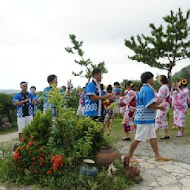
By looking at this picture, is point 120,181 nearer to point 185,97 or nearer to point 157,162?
point 157,162

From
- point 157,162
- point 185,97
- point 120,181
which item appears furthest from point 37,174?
point 185,97

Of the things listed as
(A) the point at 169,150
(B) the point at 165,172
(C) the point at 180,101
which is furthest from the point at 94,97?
(C) the point at 180,101

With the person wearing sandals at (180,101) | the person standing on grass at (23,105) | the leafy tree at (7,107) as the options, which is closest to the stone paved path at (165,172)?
the person wearing sandals at (180,101)

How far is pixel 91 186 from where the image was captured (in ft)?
13.5

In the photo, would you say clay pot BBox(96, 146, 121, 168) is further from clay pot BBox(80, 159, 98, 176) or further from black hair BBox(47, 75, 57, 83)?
black hair BBox(47, 75, 57, 83)

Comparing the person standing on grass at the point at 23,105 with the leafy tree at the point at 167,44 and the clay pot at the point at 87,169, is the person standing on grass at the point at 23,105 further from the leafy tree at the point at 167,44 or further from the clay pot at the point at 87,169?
the leafy tree at the point at 167,44

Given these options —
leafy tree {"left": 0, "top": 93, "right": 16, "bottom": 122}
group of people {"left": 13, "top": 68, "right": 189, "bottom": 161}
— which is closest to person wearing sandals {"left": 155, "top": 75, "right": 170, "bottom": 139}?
group of people {"left": 13, "top": 68, "right": 189, "bottom": 161}

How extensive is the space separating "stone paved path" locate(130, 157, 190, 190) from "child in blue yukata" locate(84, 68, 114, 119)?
1.34 m

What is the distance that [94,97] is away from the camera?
5.75 meters

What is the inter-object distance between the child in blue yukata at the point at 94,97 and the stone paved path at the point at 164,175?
1338 millimetres

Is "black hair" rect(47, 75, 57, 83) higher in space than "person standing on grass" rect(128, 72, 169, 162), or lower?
higher

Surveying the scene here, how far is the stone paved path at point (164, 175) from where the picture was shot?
14.6ft

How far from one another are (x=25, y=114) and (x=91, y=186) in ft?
13.4

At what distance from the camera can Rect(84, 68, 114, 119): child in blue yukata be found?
5.77 m
